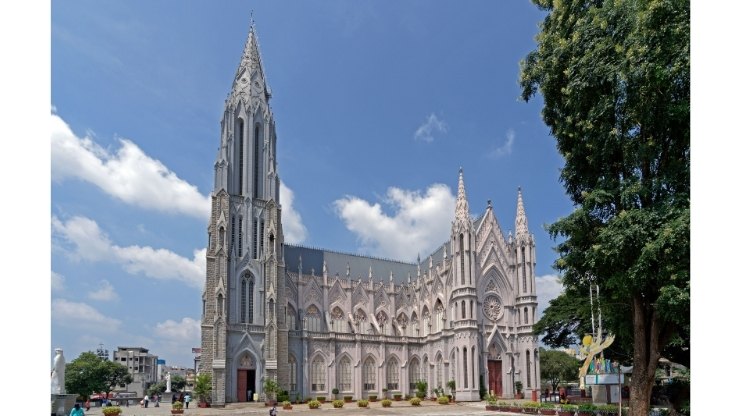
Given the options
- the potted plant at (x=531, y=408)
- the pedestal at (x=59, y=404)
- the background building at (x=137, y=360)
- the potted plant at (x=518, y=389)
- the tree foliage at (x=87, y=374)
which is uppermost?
the pedestal at (x=59, y=404)

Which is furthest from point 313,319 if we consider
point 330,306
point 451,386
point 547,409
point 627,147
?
Answer: point 627,147

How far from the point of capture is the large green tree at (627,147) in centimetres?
1520

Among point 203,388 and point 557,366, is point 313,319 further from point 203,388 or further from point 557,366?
point 557,366

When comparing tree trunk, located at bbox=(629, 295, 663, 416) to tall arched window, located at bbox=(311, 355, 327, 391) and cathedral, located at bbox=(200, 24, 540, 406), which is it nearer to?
cathedral, located at bbox=(200, 24, 540, 406)

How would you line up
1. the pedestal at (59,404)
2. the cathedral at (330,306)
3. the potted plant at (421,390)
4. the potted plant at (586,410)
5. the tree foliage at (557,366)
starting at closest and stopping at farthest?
the pedestal at (59,404) < the potted plant at (586,410) < the cathedral at (330,306) < the potted plant at (421,390) < the tree foliage at (557,366)

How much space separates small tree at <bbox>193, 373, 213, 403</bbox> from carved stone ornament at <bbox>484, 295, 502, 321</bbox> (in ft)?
89.0

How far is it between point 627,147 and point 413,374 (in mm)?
46683

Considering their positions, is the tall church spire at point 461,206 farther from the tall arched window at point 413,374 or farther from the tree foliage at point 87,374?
the tree foliage at point 87,374

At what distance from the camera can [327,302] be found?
58188mm

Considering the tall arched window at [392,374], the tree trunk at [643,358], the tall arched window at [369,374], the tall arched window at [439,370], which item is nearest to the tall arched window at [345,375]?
the tall arched window at [369,374]

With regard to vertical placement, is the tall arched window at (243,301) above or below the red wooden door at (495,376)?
above

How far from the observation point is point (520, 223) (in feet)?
194

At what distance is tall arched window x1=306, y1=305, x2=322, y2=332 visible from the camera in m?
56.6
